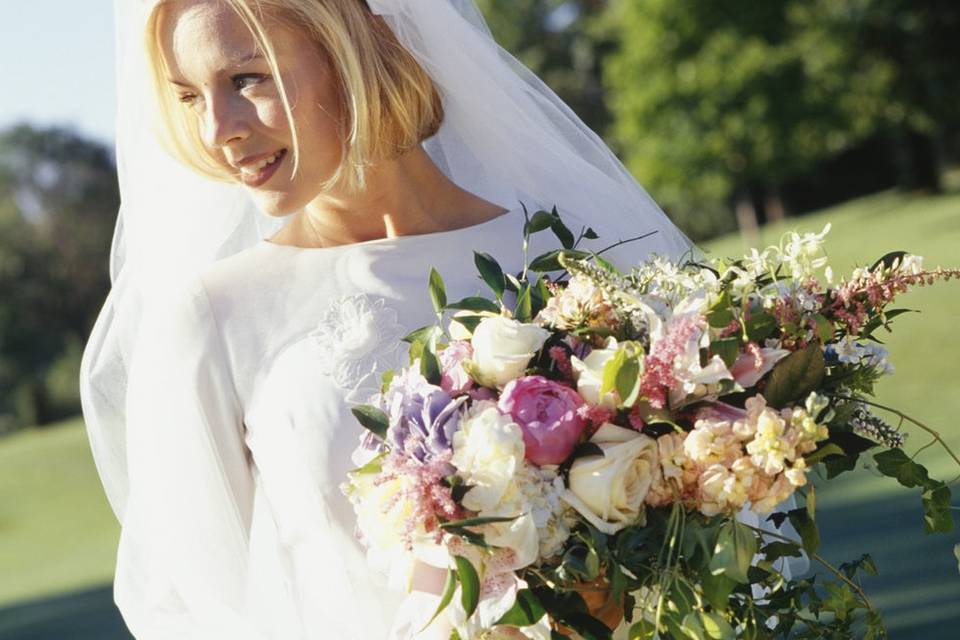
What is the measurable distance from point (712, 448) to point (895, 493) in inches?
348

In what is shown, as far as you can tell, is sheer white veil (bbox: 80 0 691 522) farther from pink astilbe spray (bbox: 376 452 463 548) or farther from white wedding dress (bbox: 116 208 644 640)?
pink astilbe spray (bbox: 376 452 463 548)

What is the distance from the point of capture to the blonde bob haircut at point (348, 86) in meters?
2.98

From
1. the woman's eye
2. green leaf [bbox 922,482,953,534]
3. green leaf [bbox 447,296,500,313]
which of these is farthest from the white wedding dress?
green leaf [bbox 922,482,953,534]

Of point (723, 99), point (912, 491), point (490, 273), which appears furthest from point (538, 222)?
point (723, 99)

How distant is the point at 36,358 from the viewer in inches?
2003

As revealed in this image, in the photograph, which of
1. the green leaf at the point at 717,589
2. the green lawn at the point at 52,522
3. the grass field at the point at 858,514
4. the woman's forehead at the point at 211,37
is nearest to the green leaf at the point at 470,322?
the green leaf at the point at 717,589

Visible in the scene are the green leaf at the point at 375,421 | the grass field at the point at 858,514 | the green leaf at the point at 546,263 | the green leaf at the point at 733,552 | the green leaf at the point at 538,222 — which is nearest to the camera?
the green leaf at the point at 733,552

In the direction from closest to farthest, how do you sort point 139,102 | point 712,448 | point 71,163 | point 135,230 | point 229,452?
point 712,448
point 229,452
point 139,102
point 135,230
point 71,163

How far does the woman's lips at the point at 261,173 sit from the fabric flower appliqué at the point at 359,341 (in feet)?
1.22

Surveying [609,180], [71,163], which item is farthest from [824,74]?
[71,163]

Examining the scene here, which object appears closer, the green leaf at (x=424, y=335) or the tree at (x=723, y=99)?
the green leaf at (x=424, y=335)

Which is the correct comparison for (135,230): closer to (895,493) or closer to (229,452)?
(229,452)

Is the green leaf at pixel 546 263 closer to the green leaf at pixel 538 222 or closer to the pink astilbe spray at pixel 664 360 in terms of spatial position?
the green leaf at pixel 538 222

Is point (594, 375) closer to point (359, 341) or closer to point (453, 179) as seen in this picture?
point (359, 341)
